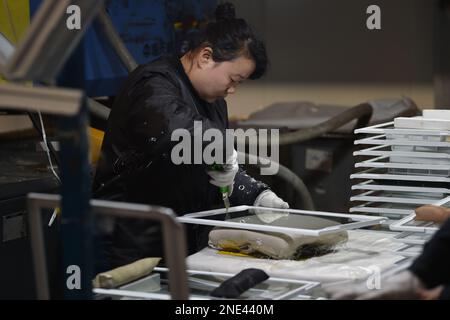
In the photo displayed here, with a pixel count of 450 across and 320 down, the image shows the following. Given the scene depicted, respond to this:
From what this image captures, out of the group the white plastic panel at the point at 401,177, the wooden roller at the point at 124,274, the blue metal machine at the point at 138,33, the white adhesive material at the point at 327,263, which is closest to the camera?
the wooden roller at the point at 124,274

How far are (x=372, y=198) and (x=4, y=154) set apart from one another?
5.42ft

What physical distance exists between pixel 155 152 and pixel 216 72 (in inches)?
16.1

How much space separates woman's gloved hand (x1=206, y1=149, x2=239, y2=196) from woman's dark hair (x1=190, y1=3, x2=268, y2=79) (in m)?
0.39

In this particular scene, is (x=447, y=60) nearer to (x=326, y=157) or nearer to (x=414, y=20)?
(x=414, y=20)

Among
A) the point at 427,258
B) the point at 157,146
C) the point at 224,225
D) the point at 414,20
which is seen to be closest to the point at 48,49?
the point at 427,258

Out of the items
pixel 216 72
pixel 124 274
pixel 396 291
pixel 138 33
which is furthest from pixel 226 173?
pixel 138 33

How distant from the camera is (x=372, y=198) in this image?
9.11 feet

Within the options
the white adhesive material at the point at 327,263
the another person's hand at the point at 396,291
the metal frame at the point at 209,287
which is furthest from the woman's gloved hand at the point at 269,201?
the another person's hand at the point at 396,291

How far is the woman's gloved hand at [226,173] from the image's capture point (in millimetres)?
2697

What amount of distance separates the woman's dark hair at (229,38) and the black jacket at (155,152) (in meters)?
0.16

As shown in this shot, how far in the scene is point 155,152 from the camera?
2.73 meters

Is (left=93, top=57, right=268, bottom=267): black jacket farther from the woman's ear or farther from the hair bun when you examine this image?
the hair bun

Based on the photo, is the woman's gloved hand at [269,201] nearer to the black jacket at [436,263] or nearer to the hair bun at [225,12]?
the hair bun at [225,12]

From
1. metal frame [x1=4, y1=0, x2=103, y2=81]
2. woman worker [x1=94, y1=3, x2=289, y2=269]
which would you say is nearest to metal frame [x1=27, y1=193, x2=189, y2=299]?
metal frame [x1=4, y1=0, x2=103, y2=81]
